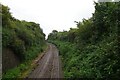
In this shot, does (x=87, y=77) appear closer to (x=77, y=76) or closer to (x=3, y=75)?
(x=77, y=76)

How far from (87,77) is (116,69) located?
2.41 meters

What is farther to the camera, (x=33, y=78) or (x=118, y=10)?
(x=33, y=78)

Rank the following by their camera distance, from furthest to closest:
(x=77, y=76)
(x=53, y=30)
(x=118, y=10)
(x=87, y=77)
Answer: (x=53, y=30)
(x=118, y=10)
(x=77, y=76)
(x=87, y=77)

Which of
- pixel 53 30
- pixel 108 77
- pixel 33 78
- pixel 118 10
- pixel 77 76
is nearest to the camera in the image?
pixel 108 77

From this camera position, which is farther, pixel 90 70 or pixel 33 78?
pixel 33 78

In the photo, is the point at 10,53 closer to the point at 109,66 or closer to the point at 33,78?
the point at 33,78

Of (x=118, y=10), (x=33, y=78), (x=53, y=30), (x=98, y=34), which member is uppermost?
(x=53, y=30)

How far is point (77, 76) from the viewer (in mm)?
17938

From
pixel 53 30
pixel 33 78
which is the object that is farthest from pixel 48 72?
pixel 53 30

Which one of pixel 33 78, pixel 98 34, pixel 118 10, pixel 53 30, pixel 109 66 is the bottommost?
pixel 33 78

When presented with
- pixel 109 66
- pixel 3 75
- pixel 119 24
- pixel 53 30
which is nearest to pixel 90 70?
pixel 109 66

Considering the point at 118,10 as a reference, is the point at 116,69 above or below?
below

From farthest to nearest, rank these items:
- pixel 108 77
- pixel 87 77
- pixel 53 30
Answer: pixel 53 30 → pixel 87 77 → pixel 108 77

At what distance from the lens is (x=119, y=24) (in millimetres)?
18359
